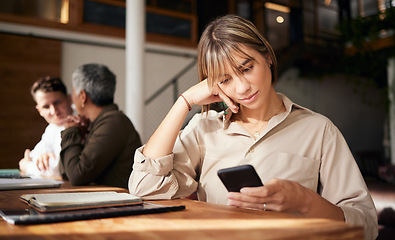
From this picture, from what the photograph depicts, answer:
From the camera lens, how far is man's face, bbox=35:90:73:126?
8.46 feet

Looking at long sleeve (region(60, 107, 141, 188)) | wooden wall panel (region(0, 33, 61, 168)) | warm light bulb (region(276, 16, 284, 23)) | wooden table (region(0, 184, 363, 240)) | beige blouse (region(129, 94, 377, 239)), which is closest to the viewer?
wooden table (region(0, 184, 363, 240))

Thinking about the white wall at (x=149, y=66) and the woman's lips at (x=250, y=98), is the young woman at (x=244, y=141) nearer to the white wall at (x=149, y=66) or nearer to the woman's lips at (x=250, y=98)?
the woman's lips at (x=250, y=98)

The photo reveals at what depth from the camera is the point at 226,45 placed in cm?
120

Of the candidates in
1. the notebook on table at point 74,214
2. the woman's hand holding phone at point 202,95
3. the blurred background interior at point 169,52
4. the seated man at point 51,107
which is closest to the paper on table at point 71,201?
the notebook on table at point 74,214

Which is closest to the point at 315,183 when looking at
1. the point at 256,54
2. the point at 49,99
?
the point at 256,54

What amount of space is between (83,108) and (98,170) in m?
0.55

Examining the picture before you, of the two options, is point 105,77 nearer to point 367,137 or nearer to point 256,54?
point 256,54

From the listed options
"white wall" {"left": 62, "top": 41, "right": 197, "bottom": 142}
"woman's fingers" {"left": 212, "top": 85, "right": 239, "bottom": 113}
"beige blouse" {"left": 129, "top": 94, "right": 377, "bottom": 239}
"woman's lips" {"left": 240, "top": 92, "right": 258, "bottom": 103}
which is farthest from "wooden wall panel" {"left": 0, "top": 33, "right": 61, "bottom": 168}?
"woman's lips" {"left": 240, "top": 92, "right": 258, "bottom": 103}

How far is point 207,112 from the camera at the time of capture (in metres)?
1.46

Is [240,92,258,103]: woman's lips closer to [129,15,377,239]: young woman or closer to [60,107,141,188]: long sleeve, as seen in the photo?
[129,15,377,239]: young woman

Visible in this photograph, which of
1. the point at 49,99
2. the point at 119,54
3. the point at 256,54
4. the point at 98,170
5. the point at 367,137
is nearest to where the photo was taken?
the point at 256,54

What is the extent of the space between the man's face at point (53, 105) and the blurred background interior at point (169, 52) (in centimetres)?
186

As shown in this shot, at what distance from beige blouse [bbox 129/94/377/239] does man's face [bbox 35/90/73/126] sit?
152 centimetres

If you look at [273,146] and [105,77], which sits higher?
[105,77]
